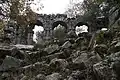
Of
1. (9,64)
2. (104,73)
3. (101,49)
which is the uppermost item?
(104,73)

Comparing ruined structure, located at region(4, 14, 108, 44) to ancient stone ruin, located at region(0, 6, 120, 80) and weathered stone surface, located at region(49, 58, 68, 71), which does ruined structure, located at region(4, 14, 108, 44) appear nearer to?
ancient stone ruin, located at region(0, 6, 120, 80)

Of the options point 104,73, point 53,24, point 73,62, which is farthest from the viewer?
point 53,24

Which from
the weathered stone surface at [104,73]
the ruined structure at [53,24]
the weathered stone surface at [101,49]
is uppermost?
the weathered stone surface at [104,73]

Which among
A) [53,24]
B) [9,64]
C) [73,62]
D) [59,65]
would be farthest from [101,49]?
[53,24]

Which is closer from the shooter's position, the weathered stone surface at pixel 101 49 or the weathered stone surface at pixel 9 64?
the weathered stone surface at pixel 101 49

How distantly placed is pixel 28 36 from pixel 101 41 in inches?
775

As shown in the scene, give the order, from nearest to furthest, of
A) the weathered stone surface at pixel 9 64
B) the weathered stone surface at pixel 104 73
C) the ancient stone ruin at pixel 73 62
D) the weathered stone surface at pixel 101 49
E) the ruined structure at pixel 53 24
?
the weathered stone surface at pixel 104 73 < the ancient stone ruin at pixel 73 62 < the weathered stone surface at pixel 101 49 < the weathered stone surface at pixel 9 64 < the ruined structure at pixel 53 24

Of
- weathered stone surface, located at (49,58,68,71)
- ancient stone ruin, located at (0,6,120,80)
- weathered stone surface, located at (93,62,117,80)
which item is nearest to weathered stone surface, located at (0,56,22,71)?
ancient stone ruin, located at (0,6,120,80)

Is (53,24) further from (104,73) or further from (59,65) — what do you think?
(104,73)

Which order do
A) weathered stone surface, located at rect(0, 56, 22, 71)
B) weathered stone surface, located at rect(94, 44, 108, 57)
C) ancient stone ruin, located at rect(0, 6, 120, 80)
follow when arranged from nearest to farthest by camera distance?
1. ancient stone ruin, located at rect(0, 6, 120, 80)
2. weathered stone surface, located at rect(94, 44, 108, 57)
3. weathered stone surface, located at rect(0, 56, 22, 71)

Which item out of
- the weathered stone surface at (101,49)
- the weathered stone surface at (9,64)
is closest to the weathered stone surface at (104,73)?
the weathered stone surface at (101,49)

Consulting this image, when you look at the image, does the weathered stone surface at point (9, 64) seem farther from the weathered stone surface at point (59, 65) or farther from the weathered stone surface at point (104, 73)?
the weathered stone surface at point (104, 73)

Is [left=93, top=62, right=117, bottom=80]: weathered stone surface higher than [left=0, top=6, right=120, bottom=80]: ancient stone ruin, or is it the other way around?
[left=93, top=62, right=117, bottom=80]: weathered stone surface

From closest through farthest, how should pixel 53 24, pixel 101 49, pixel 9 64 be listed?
pixel 101 49 < pixel 9 64 < pixel 53 24
